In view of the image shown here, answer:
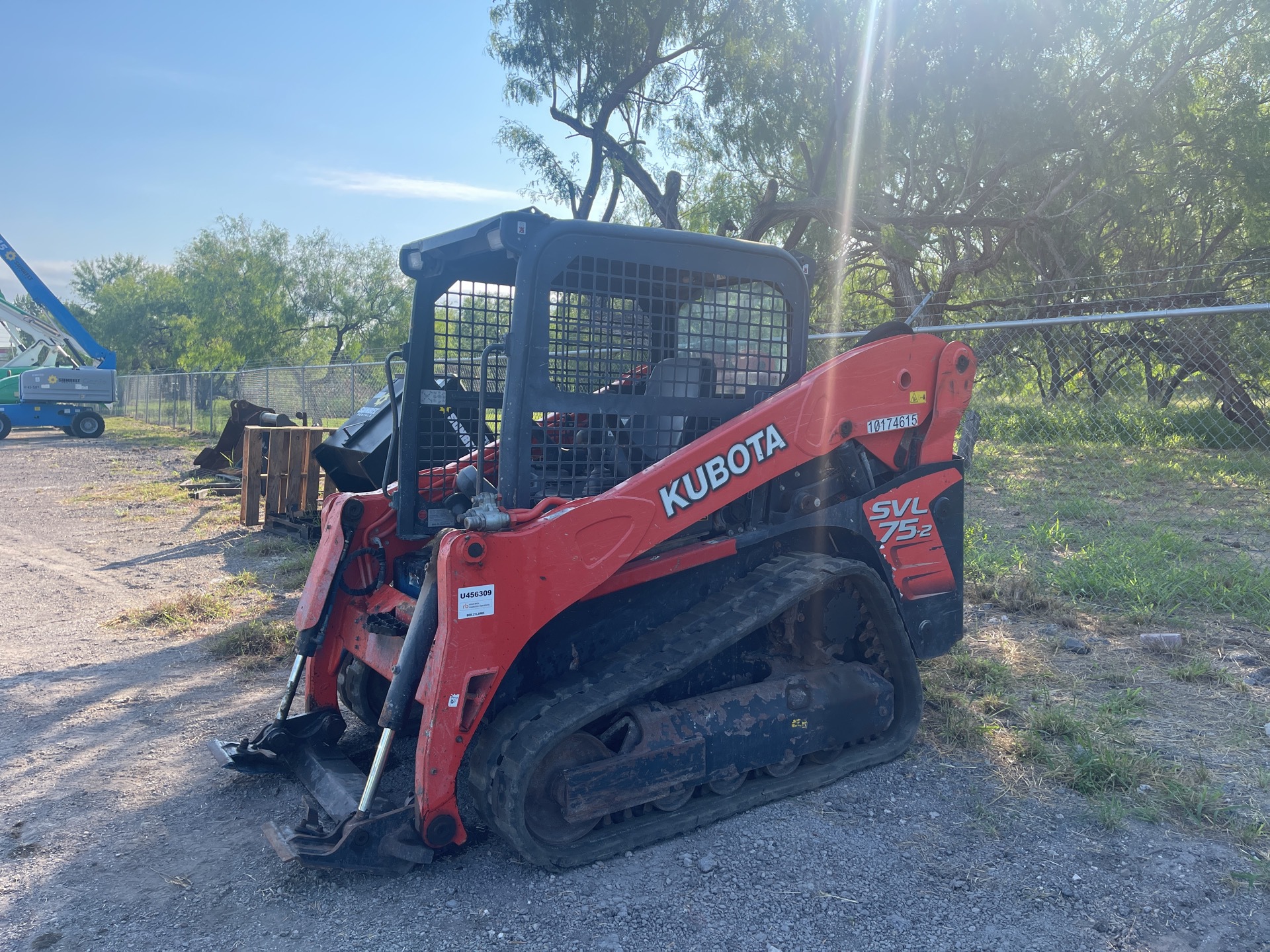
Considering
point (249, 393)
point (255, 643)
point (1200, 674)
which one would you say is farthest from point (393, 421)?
point (249, 393)

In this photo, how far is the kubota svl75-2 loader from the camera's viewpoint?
9.21 ft

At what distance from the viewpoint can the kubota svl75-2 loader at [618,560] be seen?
281 centimetres

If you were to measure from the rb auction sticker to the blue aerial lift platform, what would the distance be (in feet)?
81.2

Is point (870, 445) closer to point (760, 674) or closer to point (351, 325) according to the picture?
point (760, 674)

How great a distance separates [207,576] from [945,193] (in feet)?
42.2

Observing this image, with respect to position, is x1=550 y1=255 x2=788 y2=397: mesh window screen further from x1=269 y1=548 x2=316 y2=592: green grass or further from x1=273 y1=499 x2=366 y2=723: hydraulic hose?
x1=269 y1=548 x2=316 y2=592: green grass

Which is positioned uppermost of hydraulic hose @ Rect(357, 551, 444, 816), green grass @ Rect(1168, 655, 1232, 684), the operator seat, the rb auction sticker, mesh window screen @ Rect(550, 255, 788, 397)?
mesh window screen @ Rect(550, 255, 788, 397)

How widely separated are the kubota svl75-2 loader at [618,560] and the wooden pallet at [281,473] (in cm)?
516

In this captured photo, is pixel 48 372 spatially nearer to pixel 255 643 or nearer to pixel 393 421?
pixel 255 643

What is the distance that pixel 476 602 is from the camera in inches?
107

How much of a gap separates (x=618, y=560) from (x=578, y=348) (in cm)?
79

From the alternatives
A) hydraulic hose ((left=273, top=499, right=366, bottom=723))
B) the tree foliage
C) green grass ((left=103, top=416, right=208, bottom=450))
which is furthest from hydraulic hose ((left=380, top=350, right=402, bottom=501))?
the tree foliage

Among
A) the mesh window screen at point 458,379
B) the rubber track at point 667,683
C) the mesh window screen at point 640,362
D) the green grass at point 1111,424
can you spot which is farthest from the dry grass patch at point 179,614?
the green grass at point 1111,424

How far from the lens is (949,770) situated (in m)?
3.55
